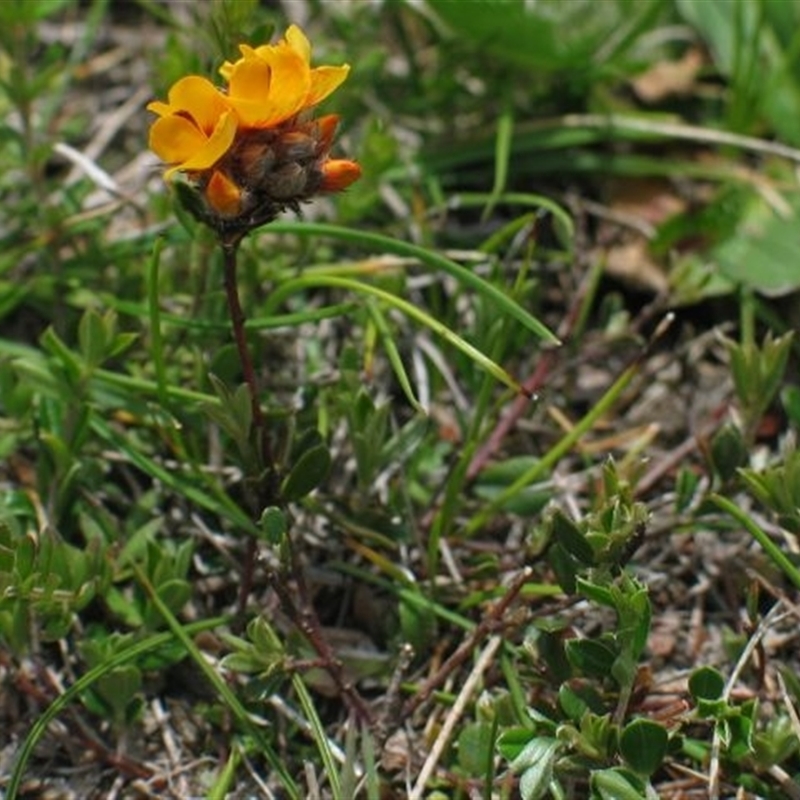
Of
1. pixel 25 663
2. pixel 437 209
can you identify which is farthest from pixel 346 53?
pixel 25 663

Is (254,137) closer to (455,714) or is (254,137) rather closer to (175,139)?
(175,139)

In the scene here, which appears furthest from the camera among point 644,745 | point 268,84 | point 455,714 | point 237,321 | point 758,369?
point 758,369

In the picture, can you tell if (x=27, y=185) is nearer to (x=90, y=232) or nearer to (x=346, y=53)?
(x=90, y=232)

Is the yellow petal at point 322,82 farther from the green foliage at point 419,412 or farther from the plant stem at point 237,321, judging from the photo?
the green foliage at point 419,412

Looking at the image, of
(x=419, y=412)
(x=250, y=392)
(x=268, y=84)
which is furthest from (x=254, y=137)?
(x=419, y=412)

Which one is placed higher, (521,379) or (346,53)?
(346,53)

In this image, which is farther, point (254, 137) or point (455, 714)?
point (455, 714)

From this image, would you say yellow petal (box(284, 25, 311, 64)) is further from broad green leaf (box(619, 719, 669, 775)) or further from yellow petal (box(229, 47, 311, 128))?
broad green leaf (box(619, 719, 669, 775))
